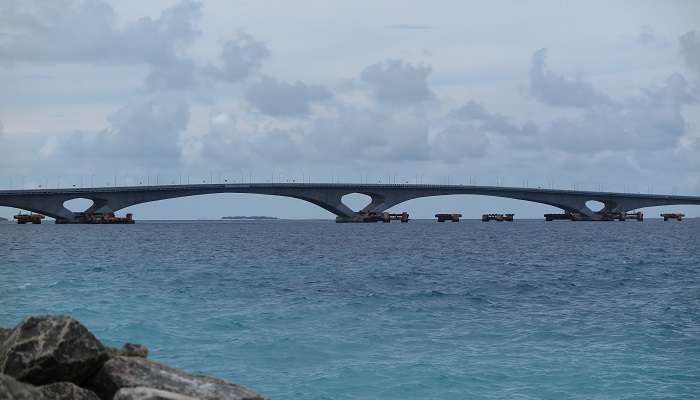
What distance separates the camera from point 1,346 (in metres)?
10.4

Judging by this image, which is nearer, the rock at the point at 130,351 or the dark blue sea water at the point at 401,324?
the rock at the point at 130,351

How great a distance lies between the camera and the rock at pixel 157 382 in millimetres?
9820

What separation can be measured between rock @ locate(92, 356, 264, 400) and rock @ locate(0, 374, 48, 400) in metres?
1.45

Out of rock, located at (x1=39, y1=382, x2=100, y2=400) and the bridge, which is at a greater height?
the bridge

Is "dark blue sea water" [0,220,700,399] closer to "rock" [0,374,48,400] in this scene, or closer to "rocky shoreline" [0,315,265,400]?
"rocky shoreline" [0,315,265,400]

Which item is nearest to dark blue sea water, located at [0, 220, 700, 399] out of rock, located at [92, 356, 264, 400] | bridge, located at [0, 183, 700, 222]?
rock, located at [92, 356, 264, 400]

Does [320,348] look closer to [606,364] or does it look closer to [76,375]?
[606,364]

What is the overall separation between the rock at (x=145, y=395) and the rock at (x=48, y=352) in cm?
151

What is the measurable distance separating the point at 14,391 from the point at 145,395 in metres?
1.42

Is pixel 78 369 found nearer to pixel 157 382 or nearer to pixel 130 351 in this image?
pixel 157 382

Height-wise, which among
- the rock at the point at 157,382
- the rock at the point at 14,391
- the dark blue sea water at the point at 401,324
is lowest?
the dark blue sea water at the point at 401,324

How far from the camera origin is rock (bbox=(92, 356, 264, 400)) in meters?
9.82

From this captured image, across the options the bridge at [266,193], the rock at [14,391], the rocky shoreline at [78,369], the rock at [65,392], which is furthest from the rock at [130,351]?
the bridge at [266,193]

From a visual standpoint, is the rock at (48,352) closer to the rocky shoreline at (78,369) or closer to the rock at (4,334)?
the rocky shoreline at (78,369)
